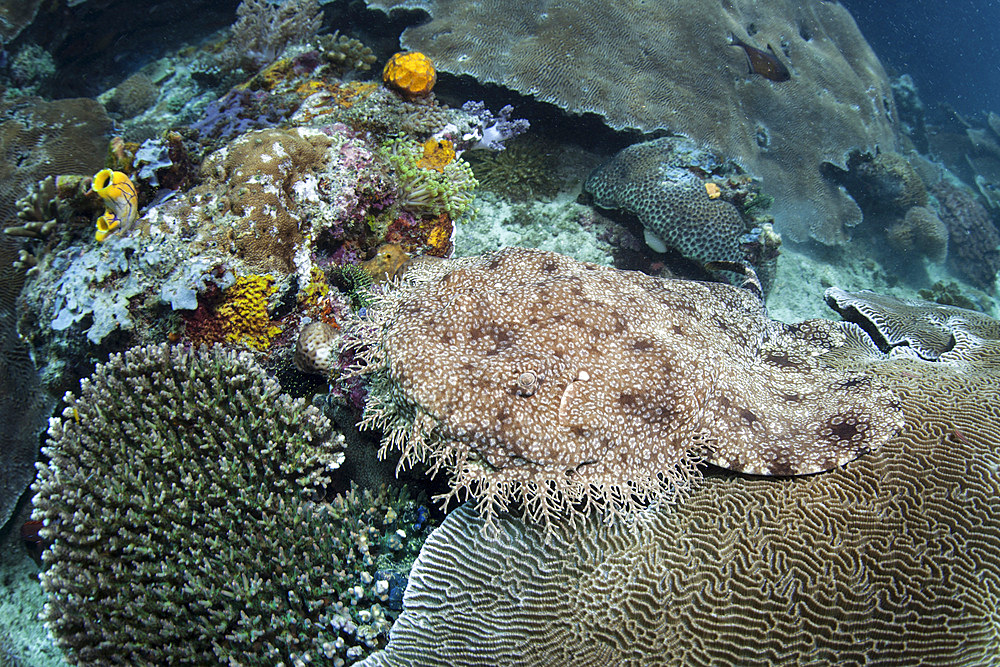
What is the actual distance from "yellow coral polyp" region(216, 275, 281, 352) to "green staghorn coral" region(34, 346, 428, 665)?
0.22 metres

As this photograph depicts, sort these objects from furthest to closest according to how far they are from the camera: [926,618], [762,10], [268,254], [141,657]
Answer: [762,10]
[268,254]
[141,657]
[926,618]

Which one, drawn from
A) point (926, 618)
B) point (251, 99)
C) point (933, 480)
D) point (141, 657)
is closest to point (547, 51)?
point (251, 99)

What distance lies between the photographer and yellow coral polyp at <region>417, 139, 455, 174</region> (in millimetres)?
4578

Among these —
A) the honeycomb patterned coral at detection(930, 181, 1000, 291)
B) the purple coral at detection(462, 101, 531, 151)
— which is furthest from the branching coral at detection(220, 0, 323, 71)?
the honeycomb patterned coral at detection(930, 181, 1000, 291)

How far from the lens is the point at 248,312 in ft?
11.0

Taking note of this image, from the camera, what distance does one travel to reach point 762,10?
380 inches

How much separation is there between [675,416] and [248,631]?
275 centimetres

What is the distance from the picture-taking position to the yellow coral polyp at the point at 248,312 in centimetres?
330

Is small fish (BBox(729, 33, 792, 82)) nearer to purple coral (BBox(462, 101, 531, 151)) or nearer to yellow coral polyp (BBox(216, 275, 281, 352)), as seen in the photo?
purple coral (BBox(462, 101, 531, 151))

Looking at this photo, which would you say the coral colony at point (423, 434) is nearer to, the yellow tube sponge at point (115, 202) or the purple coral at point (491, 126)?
the yellow tube sponge at point (115, 202)

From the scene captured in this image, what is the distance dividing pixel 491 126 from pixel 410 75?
1104 millimetres

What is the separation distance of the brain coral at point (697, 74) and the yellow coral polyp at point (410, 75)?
3.85 feet

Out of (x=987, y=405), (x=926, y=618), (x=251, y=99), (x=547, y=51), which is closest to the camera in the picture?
(x=926, y=618)

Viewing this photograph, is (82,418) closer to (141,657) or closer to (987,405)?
(141,657)
